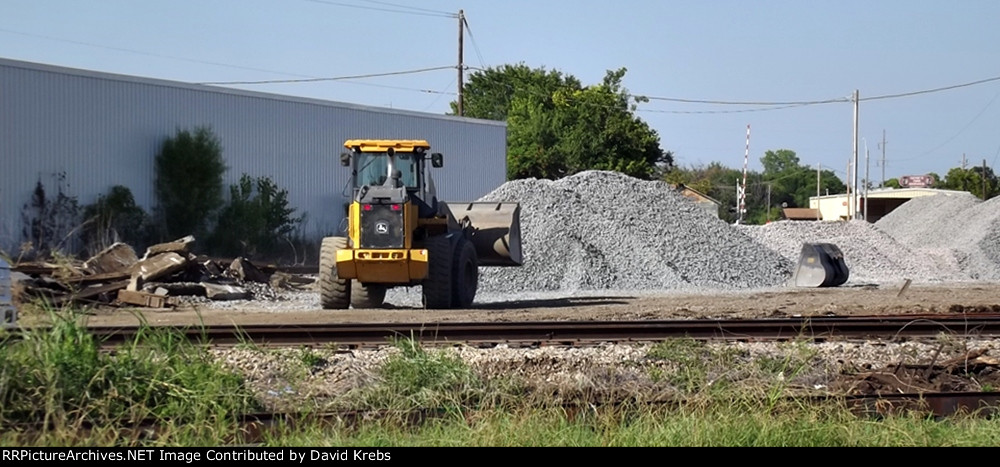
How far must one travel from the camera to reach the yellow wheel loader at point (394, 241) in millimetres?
18812

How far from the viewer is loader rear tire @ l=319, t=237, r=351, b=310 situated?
19516 mm

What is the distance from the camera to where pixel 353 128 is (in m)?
42.2

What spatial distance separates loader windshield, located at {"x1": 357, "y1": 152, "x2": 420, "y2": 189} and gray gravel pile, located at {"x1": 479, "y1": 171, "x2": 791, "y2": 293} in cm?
703

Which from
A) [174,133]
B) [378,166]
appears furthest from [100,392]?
[174,133]

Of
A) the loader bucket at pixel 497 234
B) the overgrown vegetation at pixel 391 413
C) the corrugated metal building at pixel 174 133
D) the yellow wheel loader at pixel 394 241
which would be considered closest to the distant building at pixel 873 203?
the corrugated metal building at pixel 174 133

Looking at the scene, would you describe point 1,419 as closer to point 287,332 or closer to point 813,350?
point 287,332

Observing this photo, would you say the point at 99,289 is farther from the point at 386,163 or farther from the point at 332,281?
the point at 386,163

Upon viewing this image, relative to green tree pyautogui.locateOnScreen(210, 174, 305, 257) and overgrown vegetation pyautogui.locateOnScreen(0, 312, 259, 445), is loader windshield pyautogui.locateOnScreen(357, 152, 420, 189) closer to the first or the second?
overgrown vegetation pyautogui.locateOnScreen(0, 312, 259, 445)

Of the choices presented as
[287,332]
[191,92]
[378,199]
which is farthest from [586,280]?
[191,92]

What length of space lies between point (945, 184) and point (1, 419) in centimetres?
10549

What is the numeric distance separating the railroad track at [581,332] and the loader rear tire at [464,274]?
5026 mm

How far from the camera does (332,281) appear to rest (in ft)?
64.7

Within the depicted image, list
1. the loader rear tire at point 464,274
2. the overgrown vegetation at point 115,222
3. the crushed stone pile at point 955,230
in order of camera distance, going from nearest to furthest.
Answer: the loader rear tire at point 464,274, the overgrown vegetation at point 115,222, the crushed stone pile at point 955,230

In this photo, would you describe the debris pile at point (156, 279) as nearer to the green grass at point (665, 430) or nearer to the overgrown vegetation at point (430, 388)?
the overgrown vegetation at point (430, 388)
